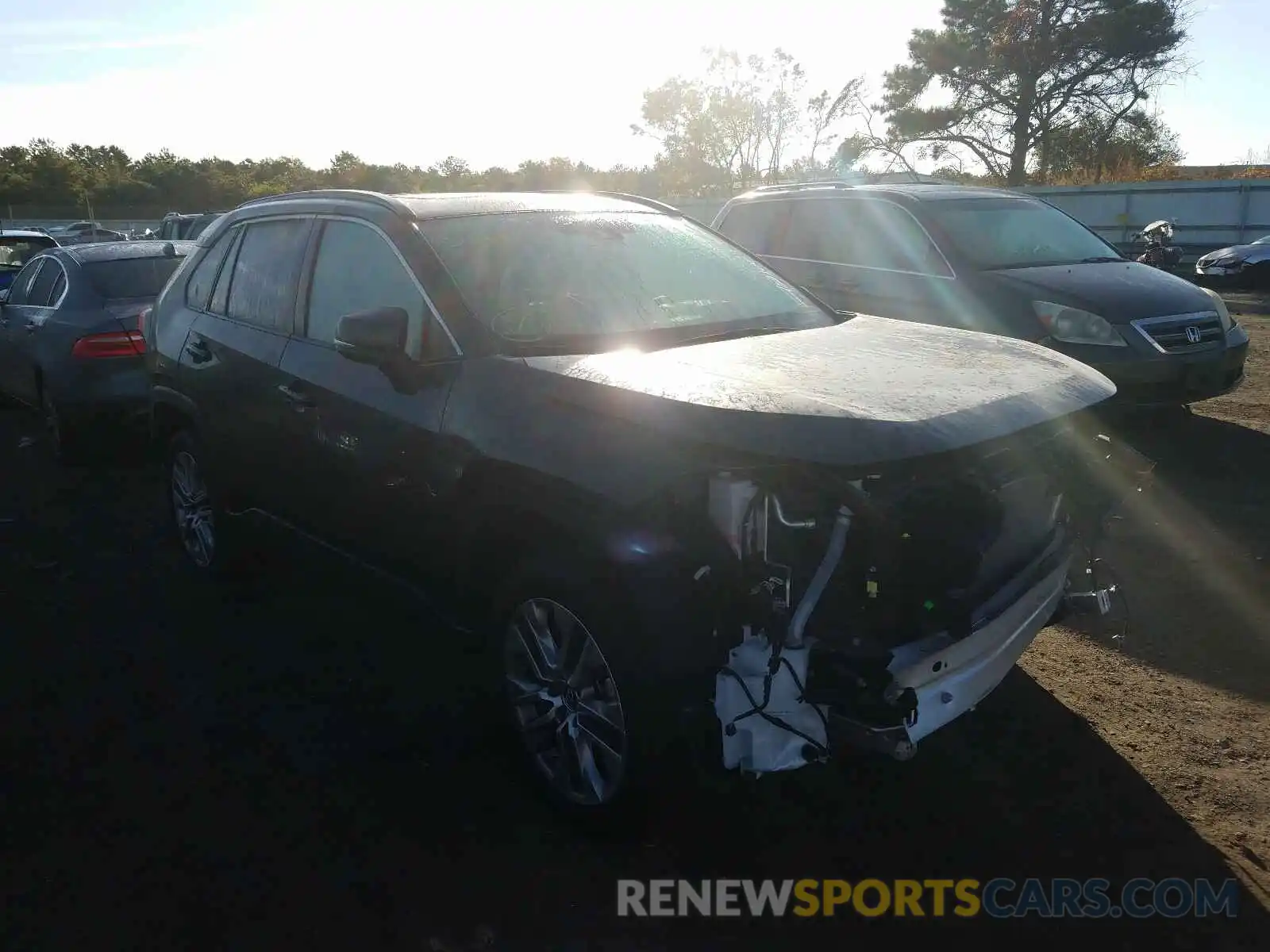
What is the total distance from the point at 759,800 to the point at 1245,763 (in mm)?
1606

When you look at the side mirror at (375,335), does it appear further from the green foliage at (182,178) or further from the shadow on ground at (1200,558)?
the green foliage at (182,178)

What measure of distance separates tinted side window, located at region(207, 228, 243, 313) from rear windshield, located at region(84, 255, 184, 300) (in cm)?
343

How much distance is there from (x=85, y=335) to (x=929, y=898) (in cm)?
736

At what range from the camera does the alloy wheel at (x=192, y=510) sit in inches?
217

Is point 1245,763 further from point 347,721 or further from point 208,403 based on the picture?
point 208,403

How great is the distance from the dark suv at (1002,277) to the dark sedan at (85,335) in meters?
4.91

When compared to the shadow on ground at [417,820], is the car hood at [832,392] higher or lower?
higher

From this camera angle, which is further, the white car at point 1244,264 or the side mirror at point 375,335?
the white car at point 1244,264

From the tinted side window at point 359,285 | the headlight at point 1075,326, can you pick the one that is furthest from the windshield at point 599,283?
the headlight at point 1075,326

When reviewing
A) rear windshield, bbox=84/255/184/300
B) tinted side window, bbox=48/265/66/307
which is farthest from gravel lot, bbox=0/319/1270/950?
tinted side window, bbox=48/265/66/307

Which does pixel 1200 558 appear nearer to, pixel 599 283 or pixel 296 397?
pixel 599 283

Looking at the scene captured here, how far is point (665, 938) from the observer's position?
2.83 m

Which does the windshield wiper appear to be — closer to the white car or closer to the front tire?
the front tire

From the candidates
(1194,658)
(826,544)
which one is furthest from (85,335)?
(1194,658)
